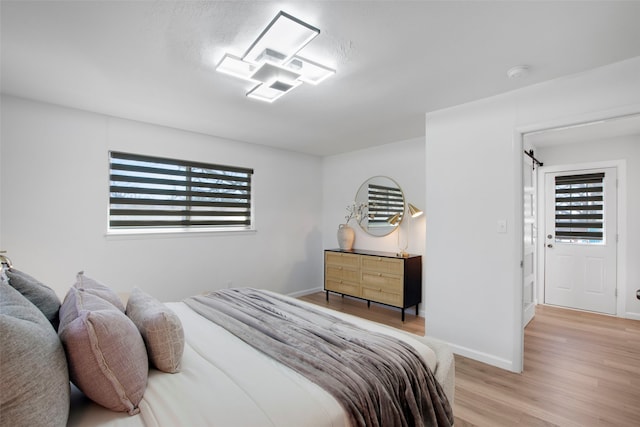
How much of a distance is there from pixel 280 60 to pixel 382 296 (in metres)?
3.10

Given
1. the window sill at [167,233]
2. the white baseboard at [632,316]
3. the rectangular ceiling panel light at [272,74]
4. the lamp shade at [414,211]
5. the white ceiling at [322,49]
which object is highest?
the white ceiling at [322,49]

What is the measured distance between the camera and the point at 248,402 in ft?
3.72

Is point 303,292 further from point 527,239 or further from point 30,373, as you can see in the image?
point 30,373

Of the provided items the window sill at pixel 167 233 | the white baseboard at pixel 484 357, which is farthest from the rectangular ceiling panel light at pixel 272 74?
the white baseboard at pixel 484 357

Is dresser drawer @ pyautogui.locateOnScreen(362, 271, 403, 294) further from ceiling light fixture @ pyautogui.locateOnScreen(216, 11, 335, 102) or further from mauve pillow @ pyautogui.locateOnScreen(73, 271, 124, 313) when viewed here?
mauve pillow @ pyautogui.locateOnScreen(73, 271, 124, 313)

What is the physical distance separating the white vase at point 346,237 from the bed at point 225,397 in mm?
3164

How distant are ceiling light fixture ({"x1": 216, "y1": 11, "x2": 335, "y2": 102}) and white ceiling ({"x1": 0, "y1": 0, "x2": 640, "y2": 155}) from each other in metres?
0.06

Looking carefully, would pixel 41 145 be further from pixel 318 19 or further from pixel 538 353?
pixel 538 353

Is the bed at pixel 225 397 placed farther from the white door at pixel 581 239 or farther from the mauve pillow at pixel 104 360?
the white door at pixel 581 239

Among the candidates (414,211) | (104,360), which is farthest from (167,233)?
(414,211)

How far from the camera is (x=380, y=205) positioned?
4.68 metres

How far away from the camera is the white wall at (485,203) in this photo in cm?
241

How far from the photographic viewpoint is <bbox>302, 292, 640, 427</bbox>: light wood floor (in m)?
2.02

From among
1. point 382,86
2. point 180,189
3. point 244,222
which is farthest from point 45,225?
point 382,86
